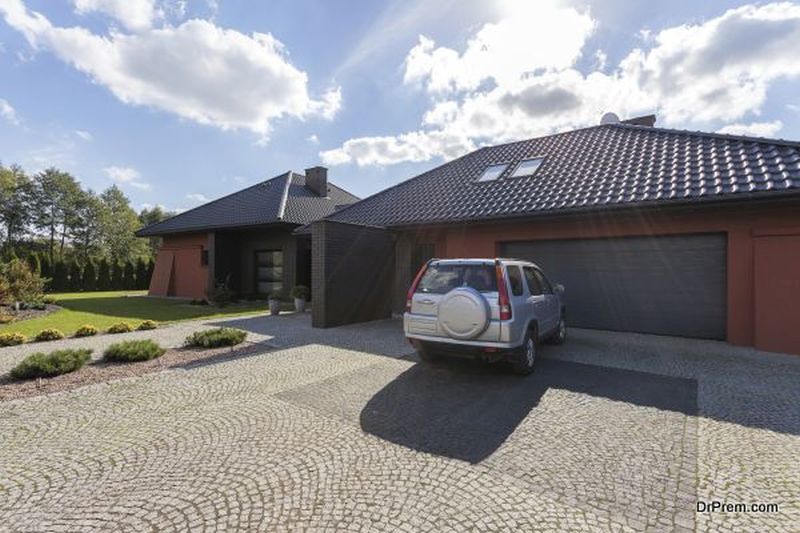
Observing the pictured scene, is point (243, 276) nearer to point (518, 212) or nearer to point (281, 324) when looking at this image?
point (281, 324)

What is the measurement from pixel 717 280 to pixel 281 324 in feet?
34.6

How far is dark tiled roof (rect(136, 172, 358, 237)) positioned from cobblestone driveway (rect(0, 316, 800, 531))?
1211 centimetres

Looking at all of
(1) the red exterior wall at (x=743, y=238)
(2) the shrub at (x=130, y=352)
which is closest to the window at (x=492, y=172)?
(1) the red exterior wall at (x=743, y=238)

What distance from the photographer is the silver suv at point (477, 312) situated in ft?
17.9

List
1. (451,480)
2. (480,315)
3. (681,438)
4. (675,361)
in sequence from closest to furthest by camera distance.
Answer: (451,480), (681,438), (480,315), (675,361)

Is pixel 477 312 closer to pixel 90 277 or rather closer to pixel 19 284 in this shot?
pixel 19 284

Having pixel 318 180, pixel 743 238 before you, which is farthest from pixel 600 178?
pixel 318 180

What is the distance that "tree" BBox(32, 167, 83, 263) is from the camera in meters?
40.7

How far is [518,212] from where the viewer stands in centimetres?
961

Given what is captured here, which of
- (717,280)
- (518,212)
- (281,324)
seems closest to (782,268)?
(717,280)

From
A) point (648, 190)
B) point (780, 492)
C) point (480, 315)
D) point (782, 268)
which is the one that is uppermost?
point (648, 190)

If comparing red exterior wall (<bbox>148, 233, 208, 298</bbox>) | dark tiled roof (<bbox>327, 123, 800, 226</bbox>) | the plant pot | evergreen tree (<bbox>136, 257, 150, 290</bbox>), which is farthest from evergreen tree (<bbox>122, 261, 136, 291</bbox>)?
dark tiled roof (<bbox>327, 123, 800, 226</bbox>)

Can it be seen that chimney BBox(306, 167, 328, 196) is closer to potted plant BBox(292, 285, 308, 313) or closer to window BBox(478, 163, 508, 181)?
potted plant BBox(292, 285, 308, 313)

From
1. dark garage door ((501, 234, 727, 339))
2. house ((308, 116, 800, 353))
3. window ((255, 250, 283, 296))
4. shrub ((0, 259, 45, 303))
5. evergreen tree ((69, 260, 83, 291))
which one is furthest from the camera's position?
evergreen tree ((69, 260, 83, 291))
